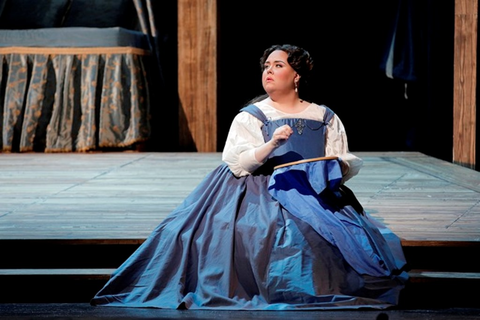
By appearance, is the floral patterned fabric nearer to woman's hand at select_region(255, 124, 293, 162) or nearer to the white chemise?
the white chemise

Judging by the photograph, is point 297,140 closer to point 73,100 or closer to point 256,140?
point 256,140

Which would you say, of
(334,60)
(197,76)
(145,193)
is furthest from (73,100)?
(145,193)

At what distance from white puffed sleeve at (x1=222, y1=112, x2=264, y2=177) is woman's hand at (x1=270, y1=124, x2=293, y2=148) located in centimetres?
17

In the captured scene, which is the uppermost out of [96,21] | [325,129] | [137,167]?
[96,21]

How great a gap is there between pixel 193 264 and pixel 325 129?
608 mm

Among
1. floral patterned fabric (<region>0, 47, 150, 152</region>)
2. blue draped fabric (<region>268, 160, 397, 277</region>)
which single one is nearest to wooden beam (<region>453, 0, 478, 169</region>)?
floral patterned fabric (<region>0, 47, 150, 152</region>)

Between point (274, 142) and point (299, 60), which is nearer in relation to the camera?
point (274, 142)

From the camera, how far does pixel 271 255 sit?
2449mm

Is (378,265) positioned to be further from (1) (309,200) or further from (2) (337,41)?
(2) (337,41)

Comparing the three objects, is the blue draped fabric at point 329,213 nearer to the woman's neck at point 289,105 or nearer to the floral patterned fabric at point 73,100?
the woman's neck at point 289,105

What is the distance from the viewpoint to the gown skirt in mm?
2385

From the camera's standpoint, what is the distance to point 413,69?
6141 millimetres

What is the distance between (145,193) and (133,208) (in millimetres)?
451

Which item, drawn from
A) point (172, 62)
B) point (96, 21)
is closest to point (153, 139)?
point (172, 62)
